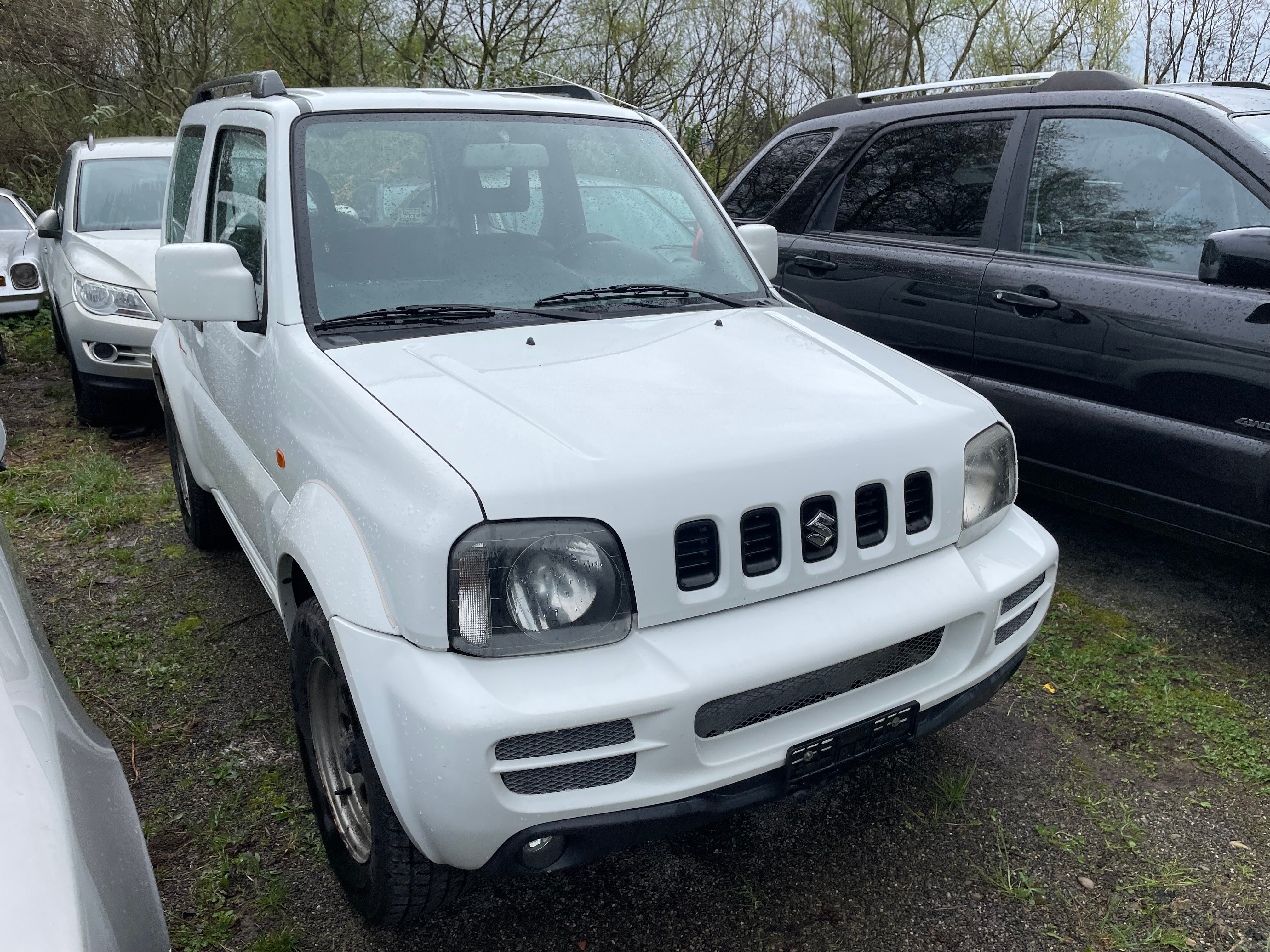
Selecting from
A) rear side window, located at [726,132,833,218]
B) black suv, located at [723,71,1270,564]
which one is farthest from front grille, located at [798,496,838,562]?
rear side window, located at [726,132,833,218]

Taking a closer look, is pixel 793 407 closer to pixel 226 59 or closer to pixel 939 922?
pixel 939 922

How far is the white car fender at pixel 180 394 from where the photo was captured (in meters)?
3.64

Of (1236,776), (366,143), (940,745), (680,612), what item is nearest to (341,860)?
(680,612)

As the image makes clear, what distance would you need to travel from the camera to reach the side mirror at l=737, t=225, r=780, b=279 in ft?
11.0

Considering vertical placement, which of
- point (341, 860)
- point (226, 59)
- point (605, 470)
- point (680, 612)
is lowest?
point (341, 860)

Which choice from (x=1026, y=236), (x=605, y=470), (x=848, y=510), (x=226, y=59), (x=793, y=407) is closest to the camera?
(x=605, y=470)

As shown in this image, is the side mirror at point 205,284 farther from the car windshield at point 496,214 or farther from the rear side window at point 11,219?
the rear side window at point 11,219

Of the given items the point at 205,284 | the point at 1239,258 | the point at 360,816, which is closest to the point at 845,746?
the point at 360,816

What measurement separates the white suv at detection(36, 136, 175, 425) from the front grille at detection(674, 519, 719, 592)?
4676mm

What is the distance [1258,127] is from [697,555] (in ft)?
9.12

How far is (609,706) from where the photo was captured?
176cm

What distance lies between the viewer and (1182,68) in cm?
1526

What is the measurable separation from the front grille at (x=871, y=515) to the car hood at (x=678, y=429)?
0.06 ft

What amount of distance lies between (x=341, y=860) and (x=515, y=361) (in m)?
1.23
